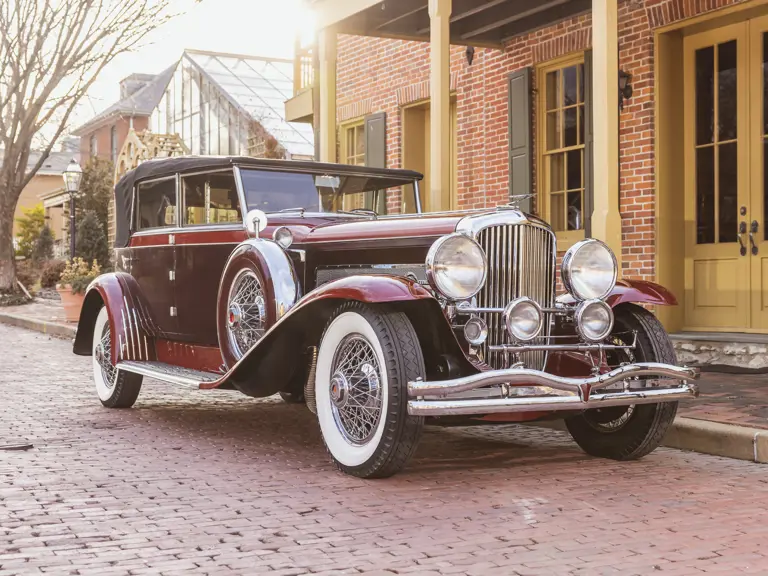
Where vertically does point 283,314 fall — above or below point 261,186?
below

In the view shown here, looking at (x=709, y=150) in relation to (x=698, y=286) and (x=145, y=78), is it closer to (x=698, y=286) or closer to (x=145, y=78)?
(x=698, y=286)

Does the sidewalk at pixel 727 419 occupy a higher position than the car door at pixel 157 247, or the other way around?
the car door at pixel 157 247

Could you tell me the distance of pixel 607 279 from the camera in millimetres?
5246

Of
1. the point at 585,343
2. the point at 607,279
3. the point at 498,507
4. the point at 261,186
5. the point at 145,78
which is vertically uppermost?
the point at 145,78

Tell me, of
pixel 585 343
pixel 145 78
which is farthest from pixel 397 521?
pixel 145 78

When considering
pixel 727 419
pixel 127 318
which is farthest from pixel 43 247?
pixel 727 419

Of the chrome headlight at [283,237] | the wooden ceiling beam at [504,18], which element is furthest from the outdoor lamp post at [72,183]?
the chrome headlight at [283,237]

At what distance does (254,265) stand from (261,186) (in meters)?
0.82

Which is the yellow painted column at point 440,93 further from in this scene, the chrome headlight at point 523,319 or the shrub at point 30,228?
the shrub at point 30,228

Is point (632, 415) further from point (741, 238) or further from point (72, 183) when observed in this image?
point (72, 183)

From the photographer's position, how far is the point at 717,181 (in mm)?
Result: 9164

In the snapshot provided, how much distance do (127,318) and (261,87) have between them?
27439 mm

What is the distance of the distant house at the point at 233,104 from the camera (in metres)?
30.8

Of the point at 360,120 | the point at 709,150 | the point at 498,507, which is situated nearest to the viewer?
the point at 498,507
